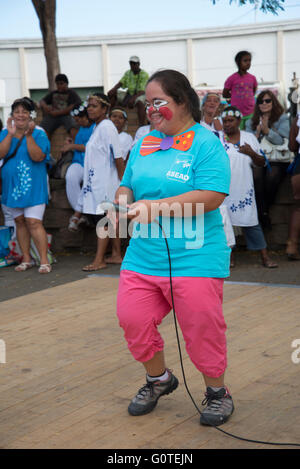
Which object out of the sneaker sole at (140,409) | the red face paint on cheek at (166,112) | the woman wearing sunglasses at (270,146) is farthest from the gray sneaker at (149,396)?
the woman wearing sunglasses at (270,146)

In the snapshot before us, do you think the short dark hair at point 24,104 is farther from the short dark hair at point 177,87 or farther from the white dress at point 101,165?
the short dark hair at point 177,87

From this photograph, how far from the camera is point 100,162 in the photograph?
6824 mm

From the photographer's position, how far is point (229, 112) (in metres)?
6.33

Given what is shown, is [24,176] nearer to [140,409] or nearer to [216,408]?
[140,409]

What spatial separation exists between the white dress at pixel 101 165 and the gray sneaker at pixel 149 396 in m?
3.88

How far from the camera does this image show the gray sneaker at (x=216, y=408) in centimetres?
285

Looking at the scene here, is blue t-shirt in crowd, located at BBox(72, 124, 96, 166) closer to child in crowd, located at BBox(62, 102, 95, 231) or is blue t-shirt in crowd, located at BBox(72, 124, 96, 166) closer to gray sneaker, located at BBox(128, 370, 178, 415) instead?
child in crowd, located at BBox(62, 102, 95, 231)

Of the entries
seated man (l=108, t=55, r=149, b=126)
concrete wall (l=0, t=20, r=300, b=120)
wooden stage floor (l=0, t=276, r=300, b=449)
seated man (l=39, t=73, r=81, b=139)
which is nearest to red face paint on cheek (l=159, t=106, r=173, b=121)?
wooden stage floor (l=0, t=276, r=300, b=449)

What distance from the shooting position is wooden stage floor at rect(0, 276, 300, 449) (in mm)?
2783

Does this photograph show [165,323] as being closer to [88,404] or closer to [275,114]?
[88,404]

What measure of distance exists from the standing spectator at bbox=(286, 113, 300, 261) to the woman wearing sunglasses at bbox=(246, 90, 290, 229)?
0.22 m

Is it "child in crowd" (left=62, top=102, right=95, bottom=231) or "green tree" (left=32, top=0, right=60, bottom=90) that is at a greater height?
"green tree" (left=32, top=0, right=60, bottom=90)

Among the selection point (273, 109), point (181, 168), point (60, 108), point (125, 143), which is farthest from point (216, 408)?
point (60, 108)

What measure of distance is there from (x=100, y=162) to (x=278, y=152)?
1995 millimetres
